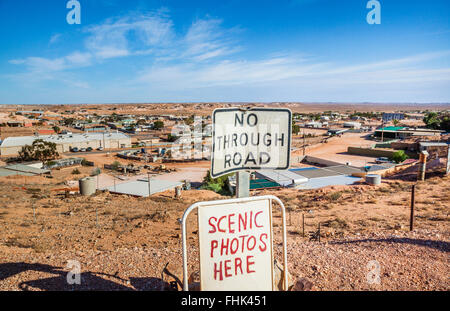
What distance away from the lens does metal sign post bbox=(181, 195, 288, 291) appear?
2719mm

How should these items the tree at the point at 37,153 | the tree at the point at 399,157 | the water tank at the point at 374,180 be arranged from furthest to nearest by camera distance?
the tree at the point at 37,153
the tree at the point at 399,157
the water tank at the point at 374,180

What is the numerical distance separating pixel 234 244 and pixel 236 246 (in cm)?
3

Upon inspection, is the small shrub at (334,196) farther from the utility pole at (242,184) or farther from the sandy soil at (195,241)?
the utility pole at (242,184)

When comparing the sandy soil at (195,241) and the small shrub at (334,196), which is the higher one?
the sandy soil at (195,241)

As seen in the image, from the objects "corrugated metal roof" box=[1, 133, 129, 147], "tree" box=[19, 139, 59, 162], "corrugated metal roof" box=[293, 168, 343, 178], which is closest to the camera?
"corrugated metal roof" box=[293, 168, 343, 178]

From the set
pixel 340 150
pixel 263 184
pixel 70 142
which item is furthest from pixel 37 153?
pixel 340 150

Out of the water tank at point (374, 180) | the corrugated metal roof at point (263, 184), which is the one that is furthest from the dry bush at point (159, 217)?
the water tank at point (374, 180)

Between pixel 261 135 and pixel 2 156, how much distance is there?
5234cm

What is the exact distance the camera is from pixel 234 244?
2.80 metres

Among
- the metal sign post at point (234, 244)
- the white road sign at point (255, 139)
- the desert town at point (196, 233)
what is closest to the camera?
the metal sign post at point (234, 244)

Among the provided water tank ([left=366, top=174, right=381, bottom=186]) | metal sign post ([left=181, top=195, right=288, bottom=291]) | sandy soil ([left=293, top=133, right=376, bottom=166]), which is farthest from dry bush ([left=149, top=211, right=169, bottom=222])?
sandy soil ([left=293, top=133, right=376, bottom=166])

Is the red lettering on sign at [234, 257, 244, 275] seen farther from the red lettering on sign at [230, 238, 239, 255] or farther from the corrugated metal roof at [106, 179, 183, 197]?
the corrugated metal roof at [106, 179, 183, 197]

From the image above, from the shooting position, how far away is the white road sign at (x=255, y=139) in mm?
2855
